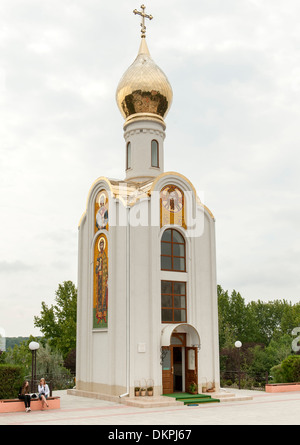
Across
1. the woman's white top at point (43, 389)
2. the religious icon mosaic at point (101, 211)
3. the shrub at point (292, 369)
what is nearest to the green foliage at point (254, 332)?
the shrub at point (292, 369)

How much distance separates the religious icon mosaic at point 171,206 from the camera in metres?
20.4

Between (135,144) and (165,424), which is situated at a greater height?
(135,144)

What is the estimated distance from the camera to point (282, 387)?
2175 centimetres

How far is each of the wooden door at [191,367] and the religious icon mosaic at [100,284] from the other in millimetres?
3622

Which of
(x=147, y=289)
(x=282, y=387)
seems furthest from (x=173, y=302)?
(x=282, y=387)

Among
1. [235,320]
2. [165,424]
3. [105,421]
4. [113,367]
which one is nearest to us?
[165,424]

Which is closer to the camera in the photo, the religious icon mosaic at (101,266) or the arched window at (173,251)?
the arched window at (173,251)

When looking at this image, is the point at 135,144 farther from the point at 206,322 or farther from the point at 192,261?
the point at 206,322

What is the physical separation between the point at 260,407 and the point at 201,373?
11.8 feet

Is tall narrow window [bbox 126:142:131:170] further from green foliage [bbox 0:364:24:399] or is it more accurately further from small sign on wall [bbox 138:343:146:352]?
green foliage [bbox 0:364:24:399]

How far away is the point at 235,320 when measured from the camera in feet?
179

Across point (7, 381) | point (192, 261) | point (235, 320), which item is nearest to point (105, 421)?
point (7, 381)

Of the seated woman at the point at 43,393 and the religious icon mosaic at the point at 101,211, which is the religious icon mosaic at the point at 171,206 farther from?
the seated woman at the point at 43,393

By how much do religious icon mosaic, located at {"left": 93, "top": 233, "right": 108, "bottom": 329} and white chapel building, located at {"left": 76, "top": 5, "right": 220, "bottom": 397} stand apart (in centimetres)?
4
